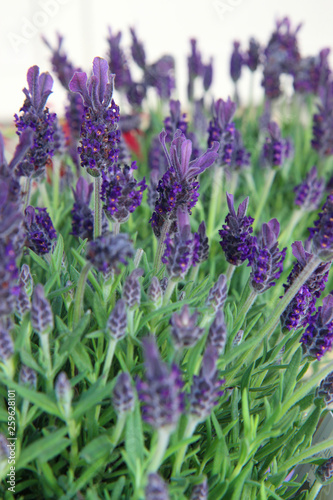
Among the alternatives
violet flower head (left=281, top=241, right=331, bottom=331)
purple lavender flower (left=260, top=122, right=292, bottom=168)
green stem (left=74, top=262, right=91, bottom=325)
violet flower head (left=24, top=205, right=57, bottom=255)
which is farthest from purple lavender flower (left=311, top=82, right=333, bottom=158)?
green stem (left=74, top=262, right=91, bottom=325)

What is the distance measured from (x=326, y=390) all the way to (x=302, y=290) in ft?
0.76

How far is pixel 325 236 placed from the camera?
2.78 ft

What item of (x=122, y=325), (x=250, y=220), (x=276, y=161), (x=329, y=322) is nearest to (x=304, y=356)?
(x=329, y=322)

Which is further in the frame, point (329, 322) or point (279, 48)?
point (279, 48)

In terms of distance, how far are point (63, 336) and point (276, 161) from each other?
117cm

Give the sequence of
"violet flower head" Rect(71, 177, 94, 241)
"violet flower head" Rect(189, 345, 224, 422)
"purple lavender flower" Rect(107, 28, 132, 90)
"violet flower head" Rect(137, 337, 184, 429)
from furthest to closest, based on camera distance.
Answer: "purple lavender flower" Rect(107, 28, 132, 90) < "violet flower head" Rect(71, 177, 94, 241) < "violet flower head" Rect(189, 345, 224, 422) < "violet flower head" Rect(137, 337, 184, 429)

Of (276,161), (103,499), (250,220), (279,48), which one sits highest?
(279,48)

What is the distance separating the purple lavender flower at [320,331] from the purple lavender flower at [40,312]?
0.59 metres

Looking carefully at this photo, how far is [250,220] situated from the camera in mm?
1011

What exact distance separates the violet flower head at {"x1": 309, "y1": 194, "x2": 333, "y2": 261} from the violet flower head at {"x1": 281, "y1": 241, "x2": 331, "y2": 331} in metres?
0.07

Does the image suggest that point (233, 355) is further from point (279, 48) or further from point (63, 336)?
point (279, 48)

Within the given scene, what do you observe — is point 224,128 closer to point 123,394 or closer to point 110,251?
point 110,251

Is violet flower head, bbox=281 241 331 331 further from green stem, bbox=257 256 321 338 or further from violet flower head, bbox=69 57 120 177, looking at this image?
violet flower head, bbox=69 57 120 177

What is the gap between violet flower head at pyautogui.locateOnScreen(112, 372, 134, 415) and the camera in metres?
0.69
